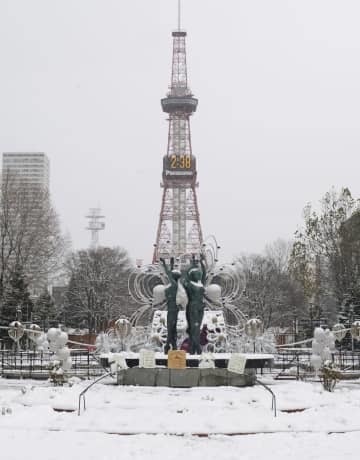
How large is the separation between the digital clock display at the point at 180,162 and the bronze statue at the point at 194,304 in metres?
71.8

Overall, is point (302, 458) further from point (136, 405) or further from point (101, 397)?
point (101, 397)

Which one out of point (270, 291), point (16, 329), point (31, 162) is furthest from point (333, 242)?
point (31, 162)

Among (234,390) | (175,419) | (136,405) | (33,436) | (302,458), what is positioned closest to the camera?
(302,458)

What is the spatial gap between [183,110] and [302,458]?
279ft

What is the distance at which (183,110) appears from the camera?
3691 inches

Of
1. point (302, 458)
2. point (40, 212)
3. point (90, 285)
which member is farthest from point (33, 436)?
point (90, 285)

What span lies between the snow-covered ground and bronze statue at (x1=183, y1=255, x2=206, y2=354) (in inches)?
155

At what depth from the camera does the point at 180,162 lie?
92438mm

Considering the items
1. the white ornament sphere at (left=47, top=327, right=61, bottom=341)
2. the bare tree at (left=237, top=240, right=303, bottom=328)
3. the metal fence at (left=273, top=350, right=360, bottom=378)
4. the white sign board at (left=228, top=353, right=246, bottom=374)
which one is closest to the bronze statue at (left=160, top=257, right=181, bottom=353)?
the white ornament sphere at (left=47, top=327, right=61, bottom=341)

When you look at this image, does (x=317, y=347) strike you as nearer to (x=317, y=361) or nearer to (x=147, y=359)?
(x=317, y=361)

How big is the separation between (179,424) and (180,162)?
3176 inches

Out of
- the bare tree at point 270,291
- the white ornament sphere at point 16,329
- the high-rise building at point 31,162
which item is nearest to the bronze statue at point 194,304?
the white ornament sphere at point 16,329

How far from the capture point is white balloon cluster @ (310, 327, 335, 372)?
19047 millimetres

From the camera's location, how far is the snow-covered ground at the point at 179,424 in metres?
11.1
